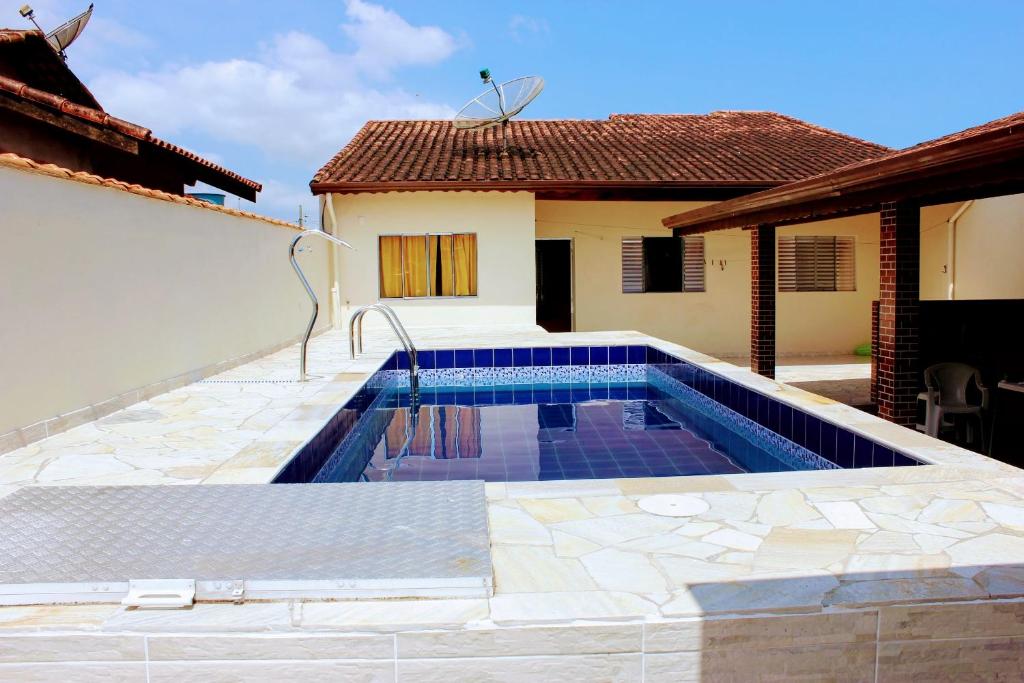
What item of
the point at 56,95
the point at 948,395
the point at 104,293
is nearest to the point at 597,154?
the point at 56,95

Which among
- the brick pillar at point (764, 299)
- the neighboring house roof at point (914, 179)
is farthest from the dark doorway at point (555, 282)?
the neighboring house roof at point (914, 179)

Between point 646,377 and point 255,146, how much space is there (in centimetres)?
2519

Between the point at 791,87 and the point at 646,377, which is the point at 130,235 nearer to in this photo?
the point at 646,377

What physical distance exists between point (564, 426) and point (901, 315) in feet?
9.90

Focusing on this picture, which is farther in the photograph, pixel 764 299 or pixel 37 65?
pixel 37 65

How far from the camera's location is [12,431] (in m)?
4.59

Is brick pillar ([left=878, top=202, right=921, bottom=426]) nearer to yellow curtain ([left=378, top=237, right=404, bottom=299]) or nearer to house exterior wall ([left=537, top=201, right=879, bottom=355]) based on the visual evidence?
house exterior wall ([left=537, top=201, right=879, bottom=355])

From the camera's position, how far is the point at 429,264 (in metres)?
12.9

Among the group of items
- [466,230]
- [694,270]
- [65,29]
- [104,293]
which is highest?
[65,29]

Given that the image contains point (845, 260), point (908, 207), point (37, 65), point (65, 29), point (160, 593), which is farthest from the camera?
point (845, 260)

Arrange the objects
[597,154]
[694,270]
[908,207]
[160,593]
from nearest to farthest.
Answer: [160,593]
[908,207]
[694,270]
[597,154]

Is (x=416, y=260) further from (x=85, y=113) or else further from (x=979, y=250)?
(x=979, y=250)

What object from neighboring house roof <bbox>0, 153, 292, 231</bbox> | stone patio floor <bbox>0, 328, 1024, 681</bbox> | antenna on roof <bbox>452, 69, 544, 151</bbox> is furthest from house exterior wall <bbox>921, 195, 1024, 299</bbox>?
neighboring house roof <bbox>0, 153, 292, 231</bbox>

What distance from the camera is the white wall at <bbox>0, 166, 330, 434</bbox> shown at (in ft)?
15.6
